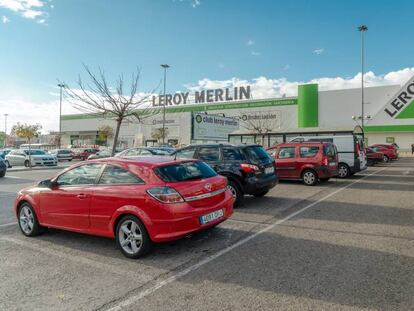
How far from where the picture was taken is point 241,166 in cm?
838

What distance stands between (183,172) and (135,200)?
2.86ft

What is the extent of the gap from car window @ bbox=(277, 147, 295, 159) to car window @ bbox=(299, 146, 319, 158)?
0.33 m

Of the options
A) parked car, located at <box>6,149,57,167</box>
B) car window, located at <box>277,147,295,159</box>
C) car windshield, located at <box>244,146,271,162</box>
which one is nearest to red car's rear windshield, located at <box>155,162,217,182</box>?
car windshield, located at <box>244,146,271,162</box>

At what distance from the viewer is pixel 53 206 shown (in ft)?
18.6

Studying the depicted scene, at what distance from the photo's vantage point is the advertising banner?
2292cm

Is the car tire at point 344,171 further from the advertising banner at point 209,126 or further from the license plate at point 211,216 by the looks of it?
the license plate at point 211,216

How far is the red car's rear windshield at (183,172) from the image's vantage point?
495 centimetres

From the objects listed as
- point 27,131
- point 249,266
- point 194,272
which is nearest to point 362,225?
point 249,266

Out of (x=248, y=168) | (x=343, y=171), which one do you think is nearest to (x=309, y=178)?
(x=343, y=171)

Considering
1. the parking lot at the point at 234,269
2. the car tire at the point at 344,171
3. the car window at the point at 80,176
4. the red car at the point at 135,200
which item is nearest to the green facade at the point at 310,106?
the car tire at the point at 344,171

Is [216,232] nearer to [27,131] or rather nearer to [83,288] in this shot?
[83,288]

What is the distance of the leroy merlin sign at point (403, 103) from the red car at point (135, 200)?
44.8 metres

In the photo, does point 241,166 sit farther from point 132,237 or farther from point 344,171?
point 344,171

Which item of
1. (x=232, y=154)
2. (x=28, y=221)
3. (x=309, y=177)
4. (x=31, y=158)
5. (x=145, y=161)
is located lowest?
(x=28, y=221)
